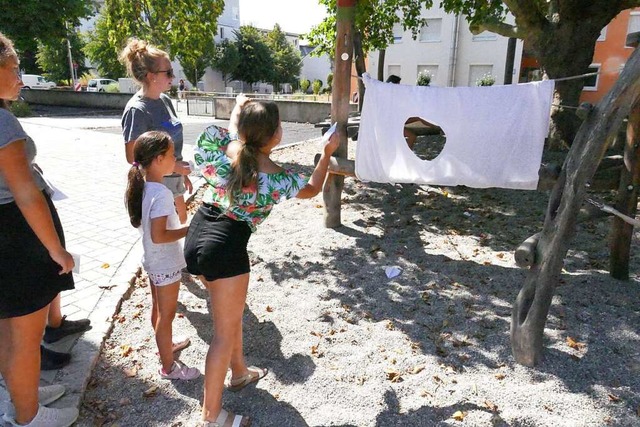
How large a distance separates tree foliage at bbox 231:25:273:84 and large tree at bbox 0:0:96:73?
89.5 feet

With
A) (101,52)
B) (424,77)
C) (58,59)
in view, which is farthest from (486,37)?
(58,59)

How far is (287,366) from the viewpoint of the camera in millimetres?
2904

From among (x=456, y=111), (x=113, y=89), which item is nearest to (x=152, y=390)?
(x=456, y=111)

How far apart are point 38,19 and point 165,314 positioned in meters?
24.6

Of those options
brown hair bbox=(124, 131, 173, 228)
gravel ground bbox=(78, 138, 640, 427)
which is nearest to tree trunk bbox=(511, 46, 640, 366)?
gravel ground bbox=(78, 138, 640, 427)

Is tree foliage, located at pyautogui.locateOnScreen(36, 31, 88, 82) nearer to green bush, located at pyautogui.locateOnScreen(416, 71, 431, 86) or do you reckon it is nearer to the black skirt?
green bush, located at pyautogui.locateOnScreen(416, 71, 431, 86)

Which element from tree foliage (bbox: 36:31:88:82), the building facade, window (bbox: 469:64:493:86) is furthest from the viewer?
tree foliage (bbox: 36:31:88:82)

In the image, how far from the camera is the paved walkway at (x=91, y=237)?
9.57ft

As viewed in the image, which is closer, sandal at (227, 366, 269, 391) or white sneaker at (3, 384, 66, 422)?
white sneaker at (3, 384, 66, 422)

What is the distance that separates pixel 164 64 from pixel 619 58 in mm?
28442

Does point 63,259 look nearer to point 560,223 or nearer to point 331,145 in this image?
point 331,145

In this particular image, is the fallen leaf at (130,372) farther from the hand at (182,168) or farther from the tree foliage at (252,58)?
the tree foliage at (252,58)

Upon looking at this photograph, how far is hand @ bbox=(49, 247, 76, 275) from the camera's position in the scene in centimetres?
195

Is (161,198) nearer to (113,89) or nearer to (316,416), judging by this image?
(316,416)
